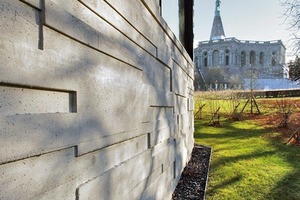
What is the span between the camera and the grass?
3.09m

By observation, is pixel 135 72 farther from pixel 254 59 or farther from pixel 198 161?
pixel 254 59

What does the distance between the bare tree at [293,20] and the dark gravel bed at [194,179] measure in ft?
29.8

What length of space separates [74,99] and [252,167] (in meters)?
3.96

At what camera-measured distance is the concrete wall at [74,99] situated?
2.07ft

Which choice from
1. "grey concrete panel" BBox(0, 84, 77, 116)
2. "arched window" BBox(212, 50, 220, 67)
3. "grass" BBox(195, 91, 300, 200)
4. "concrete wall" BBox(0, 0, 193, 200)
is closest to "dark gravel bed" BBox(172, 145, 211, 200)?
"grass" BBox(195, 91, 300, 200)

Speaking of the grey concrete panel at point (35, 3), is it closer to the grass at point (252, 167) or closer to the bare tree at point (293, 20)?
the grass at point (252, 167)

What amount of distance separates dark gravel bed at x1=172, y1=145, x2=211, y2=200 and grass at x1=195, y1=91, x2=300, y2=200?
4.2 inches

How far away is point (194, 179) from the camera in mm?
3510

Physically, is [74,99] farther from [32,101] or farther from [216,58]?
[216,58]

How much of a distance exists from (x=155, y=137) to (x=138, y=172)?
448mm

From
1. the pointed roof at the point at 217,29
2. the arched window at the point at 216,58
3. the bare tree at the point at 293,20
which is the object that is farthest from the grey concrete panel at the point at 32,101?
the pointed roof at the point at 217,29

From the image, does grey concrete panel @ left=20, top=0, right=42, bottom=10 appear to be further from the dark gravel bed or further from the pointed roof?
the pointed roof

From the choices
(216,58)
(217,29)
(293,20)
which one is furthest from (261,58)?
(293,20)

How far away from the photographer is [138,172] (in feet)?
5.10
